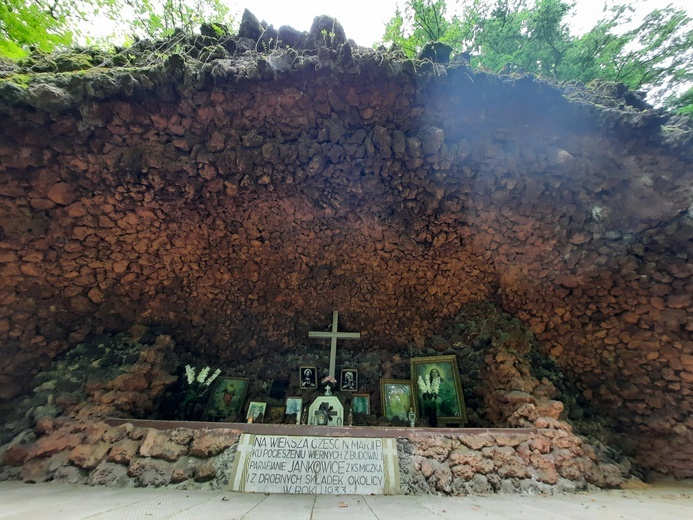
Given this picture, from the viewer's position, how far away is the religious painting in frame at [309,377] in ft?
18.5

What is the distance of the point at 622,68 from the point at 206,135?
8.56m

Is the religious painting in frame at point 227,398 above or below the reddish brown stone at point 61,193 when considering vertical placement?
below

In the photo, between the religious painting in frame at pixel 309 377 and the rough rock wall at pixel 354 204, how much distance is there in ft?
5.38

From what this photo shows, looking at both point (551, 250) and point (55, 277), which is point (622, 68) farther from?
point (55, 277)

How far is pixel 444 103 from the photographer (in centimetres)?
357

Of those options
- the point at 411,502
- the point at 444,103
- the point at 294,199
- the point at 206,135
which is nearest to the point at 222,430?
the point at 411,502

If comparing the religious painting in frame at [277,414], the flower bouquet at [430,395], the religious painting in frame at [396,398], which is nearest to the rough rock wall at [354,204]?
the flower bouquet at [430,395]

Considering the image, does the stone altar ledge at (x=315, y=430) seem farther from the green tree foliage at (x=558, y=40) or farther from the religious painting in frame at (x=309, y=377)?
the green tree foliage at (x=558, y=40)

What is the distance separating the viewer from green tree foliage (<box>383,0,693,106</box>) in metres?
6.50

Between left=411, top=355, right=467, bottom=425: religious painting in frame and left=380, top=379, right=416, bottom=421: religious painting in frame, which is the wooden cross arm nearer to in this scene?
left=380, top=379, right=416, bottom=421: religious painting in frame

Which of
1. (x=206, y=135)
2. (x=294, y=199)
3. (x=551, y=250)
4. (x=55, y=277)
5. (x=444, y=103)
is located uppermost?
(x=444, y=103)

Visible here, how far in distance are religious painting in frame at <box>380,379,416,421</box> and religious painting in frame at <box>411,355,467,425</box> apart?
14 cm

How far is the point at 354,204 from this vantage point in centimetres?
426

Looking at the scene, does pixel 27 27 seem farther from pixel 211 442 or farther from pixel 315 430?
pixel 315 430
